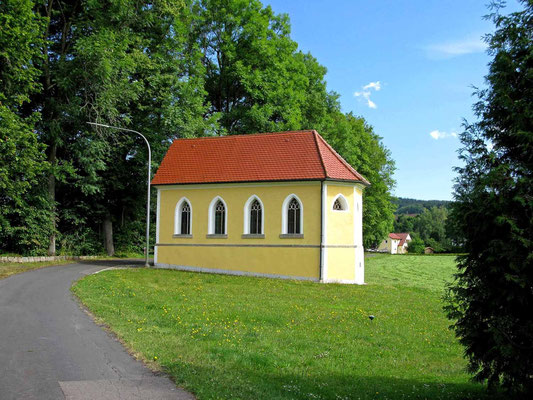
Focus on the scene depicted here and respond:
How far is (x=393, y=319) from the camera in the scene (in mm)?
13680

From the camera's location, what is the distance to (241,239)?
1018 inches

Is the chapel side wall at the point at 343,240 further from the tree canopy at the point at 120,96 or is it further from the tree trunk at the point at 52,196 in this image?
the tree trunk at the point at 52,196

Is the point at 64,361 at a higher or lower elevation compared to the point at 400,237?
higher

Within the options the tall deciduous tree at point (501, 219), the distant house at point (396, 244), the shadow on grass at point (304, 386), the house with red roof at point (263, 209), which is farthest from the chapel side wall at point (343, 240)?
the distant house at point (396, 244)

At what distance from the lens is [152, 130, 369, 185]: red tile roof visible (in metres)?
25.0

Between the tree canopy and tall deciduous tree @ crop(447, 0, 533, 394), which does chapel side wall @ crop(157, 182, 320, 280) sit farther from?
tall deciduous tree @ crop(447, 0, 533, 394)

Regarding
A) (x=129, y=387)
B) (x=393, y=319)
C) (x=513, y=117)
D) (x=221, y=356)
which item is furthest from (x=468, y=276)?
(x=393, y=319)

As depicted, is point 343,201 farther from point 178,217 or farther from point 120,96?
point 120,96

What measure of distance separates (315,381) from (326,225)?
1713 cm

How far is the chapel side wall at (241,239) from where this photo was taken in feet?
79.9

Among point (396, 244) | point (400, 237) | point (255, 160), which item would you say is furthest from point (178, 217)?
point (400, 237)

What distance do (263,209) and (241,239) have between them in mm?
2084

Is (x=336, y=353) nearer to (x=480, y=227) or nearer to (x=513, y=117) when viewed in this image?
(x=480, y=227)

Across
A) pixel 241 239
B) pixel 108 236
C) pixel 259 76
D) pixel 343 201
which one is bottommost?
pixel 108 236
